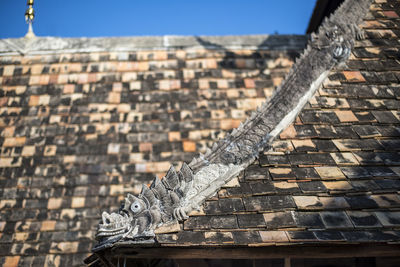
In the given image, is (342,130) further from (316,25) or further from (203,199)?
(316,25)

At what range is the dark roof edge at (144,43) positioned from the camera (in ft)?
22.4

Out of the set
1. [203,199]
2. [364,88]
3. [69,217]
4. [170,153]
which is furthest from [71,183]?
[364,88]

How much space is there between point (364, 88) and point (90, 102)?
413 cm

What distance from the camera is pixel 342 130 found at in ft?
11.0

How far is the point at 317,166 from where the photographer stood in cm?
310

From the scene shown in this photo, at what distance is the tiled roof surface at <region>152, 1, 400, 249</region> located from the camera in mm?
2662

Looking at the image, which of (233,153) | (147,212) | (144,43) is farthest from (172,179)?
(144,43)

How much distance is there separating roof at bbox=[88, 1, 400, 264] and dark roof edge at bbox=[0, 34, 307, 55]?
123 inches

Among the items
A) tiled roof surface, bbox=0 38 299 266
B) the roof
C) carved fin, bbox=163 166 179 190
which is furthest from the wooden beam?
tiled roof surface, bbox=0 38 299 266

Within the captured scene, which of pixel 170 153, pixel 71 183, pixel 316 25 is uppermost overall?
pixel 316 25

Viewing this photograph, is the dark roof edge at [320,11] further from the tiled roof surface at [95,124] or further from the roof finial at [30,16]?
the roof finial at [30,16]

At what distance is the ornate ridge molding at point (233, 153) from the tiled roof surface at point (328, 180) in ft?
0.30

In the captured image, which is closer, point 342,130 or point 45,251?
point 342,130

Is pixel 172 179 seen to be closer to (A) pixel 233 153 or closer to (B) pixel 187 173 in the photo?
(B) pixel 187 173
